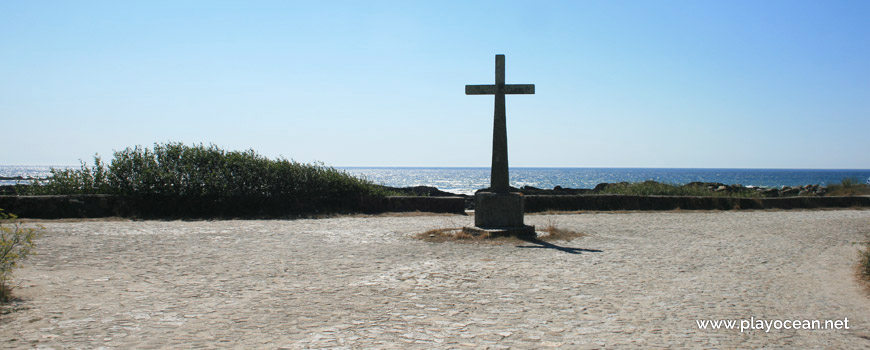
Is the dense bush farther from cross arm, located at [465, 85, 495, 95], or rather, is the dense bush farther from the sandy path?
cross arm, located at [465, 85, 495, 95]

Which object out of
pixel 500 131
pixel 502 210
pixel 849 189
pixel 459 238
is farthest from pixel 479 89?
pixel 849 189

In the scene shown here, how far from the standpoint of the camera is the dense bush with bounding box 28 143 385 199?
43.7 ft

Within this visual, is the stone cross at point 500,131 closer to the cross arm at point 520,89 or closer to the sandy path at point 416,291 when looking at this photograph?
the cross arm at point 520,89

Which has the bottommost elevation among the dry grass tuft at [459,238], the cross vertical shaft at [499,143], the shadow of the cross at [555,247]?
the shadow of the cross at [555,247]

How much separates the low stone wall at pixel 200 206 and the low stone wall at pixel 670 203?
8.36ft

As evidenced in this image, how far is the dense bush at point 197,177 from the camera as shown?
1330 cm

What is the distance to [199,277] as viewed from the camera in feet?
20.2

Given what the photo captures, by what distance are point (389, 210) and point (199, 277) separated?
8.46m

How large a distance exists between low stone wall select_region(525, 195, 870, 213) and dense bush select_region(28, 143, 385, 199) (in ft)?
16.2

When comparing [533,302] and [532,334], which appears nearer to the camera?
[532,334]

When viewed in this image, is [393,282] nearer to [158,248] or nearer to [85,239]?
[158,248]

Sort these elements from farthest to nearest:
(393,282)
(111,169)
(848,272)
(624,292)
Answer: (111,169) → (848,272) → (393,282) → (624,292)

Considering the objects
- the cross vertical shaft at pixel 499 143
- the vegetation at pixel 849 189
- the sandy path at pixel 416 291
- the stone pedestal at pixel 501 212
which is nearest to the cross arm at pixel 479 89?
the cross vertical shaft at pixel 499 143

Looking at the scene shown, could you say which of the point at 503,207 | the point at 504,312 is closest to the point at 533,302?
the point at 504,312
